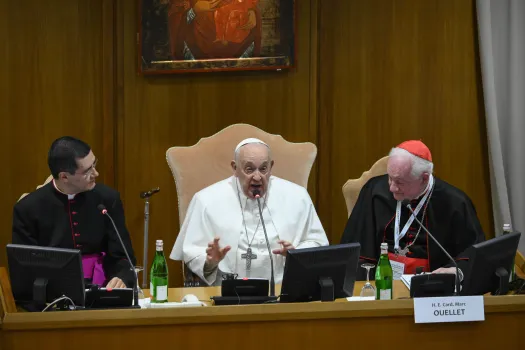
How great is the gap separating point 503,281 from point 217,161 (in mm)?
1928

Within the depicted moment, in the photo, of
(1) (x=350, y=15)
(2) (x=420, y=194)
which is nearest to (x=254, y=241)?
(2) (x=420, y=194)

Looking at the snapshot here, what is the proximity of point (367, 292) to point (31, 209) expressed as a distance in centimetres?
169

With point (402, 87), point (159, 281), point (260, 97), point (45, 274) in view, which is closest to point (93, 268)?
point (159, 281)

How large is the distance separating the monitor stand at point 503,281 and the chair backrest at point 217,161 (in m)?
1.62

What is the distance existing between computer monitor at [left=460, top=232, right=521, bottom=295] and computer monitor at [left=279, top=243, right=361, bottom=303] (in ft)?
1.45

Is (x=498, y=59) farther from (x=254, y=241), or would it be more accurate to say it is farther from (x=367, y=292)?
(x=367, y=292)

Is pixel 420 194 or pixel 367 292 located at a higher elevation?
pixel 420 194

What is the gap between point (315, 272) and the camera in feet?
10.1

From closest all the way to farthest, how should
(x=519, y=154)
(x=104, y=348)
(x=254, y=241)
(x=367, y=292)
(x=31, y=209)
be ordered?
(x=104, y=348)
(x=367, y=292)
(x=31, y=209)
(x=254, y=241)
(x=519, y=154)

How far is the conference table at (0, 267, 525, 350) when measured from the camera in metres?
2.79

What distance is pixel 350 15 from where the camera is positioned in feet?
18.1

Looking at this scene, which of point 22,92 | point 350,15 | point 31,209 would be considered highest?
point 350,15

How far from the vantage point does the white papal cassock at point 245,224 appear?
164 inches

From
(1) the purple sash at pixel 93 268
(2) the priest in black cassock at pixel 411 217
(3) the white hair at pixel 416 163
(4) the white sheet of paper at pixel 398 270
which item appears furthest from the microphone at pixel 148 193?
(4) the white sheet of paper at pixel 398 270
